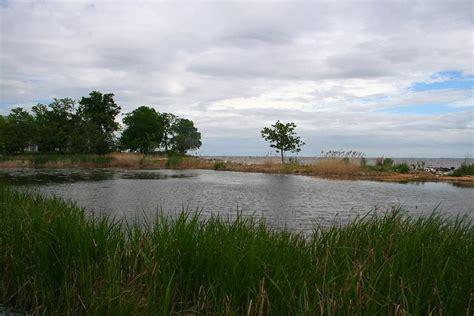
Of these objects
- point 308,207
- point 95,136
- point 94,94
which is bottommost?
point 308,207

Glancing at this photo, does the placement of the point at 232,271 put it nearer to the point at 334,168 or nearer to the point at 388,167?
the point at 334,168

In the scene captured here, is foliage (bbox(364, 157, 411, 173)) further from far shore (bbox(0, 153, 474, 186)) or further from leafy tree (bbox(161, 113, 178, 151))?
leafy tree (bbox(161, 113, 178, 151))

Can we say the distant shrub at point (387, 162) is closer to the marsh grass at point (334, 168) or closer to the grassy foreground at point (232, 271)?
the marsh grass at point (334, 168)

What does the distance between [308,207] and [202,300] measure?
14414 mm

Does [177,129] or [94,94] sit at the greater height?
[94,94]

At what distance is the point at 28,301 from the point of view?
18.0 feet

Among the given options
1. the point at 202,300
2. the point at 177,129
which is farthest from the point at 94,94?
the point at 202,300

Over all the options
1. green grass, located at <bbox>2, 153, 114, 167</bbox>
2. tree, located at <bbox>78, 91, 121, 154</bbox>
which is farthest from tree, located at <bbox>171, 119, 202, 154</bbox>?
green grass, located at <bbox>2, 153, 114, 167</bbox>

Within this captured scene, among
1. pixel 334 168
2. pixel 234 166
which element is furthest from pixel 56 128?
pixel 334 168

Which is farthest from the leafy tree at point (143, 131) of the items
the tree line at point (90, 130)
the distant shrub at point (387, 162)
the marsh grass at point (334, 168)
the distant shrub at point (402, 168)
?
the distant shrub at point (402, 168)

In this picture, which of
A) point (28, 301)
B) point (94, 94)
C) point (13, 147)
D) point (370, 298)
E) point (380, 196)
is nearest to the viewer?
point (370, 298)

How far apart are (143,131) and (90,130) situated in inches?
649

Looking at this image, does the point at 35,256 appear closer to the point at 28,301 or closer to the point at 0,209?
the point at 28,301

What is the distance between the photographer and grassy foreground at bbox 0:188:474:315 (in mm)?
3957
